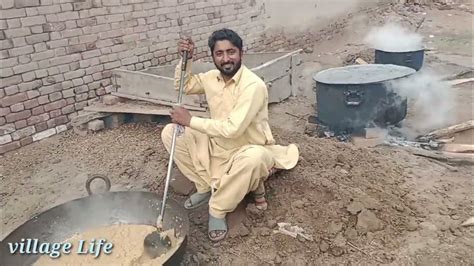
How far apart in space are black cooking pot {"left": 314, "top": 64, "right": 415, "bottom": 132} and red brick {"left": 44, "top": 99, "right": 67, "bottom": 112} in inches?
116

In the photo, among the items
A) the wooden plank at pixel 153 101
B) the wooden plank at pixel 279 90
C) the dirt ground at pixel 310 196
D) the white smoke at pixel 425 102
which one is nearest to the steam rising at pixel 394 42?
the white smoke at pixel 425 102

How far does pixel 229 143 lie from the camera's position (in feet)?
11.2

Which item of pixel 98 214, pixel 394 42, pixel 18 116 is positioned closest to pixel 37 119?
pixel 18 116

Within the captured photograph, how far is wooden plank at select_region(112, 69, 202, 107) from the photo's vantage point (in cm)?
519

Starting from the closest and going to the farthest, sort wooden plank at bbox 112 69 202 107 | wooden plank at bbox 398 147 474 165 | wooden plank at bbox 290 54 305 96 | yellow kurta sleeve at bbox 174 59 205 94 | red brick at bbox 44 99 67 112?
1. yellow kurta sleeve at bbox 174 59 205 94
2. wooden plank at bbox 398 147 474 165
3. wooden plank at bbox 112 69 202 107
4. red brick at bbox 44 99 67 112
5. wooden plank at bbox 290 54 305 96

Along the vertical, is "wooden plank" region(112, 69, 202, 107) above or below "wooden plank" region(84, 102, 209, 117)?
above

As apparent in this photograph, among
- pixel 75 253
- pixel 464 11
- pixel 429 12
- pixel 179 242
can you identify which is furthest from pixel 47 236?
pixel 464 11

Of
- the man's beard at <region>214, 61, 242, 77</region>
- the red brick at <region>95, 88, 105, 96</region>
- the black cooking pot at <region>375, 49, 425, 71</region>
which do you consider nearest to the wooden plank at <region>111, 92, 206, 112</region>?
the red brick at <region>95, 88, 105, 96</region>

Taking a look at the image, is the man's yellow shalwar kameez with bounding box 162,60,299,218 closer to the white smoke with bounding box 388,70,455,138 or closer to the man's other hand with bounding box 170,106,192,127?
the man's other hand with bounding box 170,106,192,127

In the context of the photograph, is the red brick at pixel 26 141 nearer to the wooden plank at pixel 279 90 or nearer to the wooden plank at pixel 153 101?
the wooden plank at pixel 153 101

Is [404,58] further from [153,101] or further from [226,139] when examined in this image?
[226,139]

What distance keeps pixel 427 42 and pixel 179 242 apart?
28.3 ft

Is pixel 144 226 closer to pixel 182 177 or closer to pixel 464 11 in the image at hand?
pixel 182 177

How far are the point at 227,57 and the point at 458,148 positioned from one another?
2.78 meters
